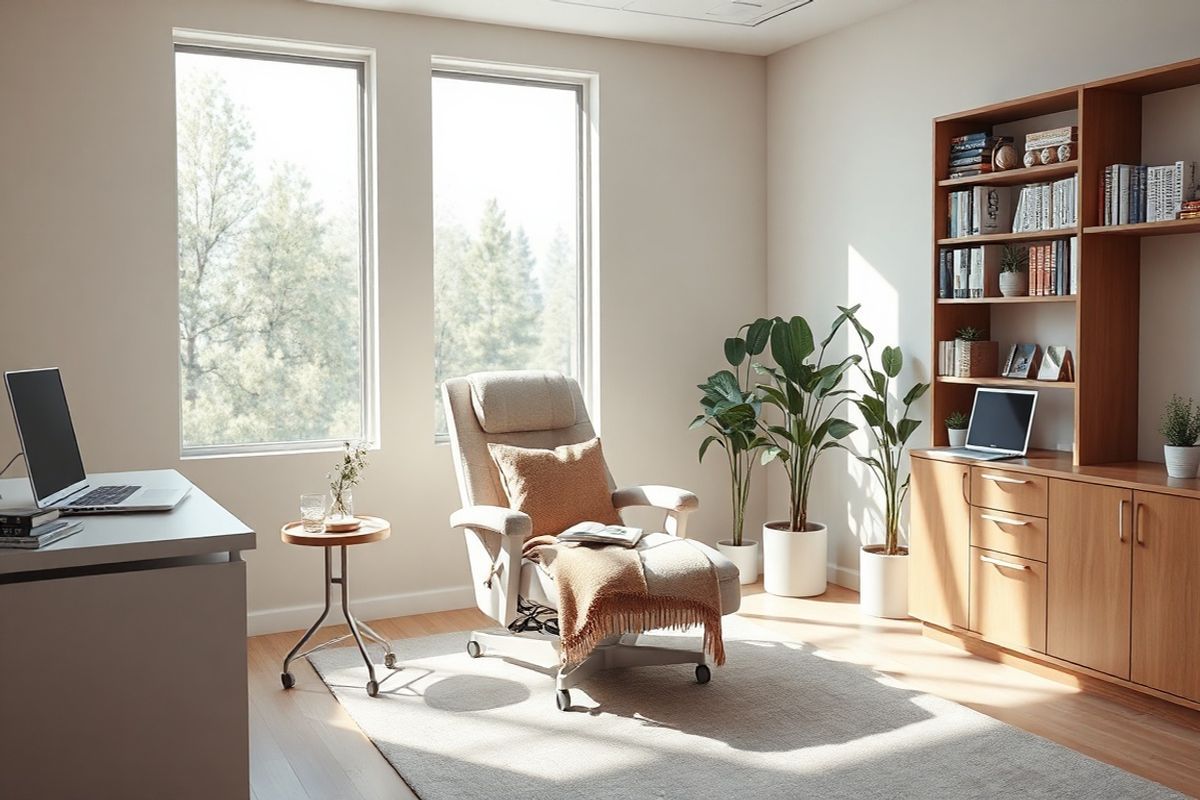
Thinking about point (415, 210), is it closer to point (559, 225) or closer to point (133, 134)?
point (559, 225)

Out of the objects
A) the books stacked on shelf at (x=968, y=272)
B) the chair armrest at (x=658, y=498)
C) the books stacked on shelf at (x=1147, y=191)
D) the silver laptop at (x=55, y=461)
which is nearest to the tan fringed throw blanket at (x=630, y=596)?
the chair armrest at (x=658, y=498)

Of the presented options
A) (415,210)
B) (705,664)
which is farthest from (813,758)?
(415,210)

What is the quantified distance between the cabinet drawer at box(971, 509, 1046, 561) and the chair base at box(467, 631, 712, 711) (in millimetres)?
1142

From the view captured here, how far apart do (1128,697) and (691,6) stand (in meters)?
3.21

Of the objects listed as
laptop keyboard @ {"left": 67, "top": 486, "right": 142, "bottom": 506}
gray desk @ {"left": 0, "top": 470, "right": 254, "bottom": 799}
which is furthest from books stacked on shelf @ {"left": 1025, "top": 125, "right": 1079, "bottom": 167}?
laptop keyboard @ {"left": 67, "top": 486, "right": 142, "bottom": 506}

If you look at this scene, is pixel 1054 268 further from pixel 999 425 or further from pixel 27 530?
pixel 27 530

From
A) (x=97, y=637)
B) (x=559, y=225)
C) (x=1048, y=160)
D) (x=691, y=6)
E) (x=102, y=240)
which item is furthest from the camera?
(x=559, y=225)

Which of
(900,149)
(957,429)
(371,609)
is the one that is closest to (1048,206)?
(957,429)

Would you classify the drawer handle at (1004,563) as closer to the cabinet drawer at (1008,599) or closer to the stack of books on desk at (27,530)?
the cabinet drawer at (1008,599)

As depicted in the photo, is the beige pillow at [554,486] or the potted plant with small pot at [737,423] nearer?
the beige pillow at [554,486]

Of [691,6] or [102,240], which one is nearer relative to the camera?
[102,240]

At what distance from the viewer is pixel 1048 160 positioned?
12.9ft

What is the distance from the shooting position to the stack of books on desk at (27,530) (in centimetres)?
215

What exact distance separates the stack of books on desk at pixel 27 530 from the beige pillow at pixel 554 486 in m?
1.97
